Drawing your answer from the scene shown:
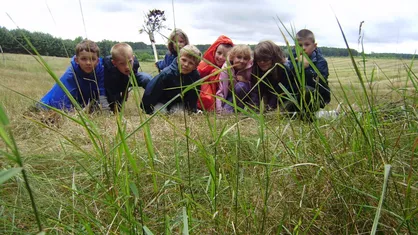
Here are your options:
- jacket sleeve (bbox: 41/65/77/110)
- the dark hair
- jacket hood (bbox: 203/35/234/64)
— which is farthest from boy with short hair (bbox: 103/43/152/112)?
the dark hair

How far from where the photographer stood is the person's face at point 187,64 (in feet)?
12.2

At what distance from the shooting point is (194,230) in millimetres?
903

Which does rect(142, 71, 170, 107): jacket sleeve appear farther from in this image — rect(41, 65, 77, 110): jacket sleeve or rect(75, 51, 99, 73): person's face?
rect(41, 65, 77, 110): jacket sleeve

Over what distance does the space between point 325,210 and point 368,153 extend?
0.21 metres

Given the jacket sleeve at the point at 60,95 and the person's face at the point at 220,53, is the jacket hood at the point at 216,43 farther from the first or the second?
the jacket sleeve at the point at 60,95

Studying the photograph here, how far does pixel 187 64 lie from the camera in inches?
147

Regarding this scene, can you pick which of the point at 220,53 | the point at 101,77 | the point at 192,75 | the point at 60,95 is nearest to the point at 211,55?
the point at 220,53

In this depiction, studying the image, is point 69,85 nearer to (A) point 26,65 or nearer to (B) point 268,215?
(B) point 268,215

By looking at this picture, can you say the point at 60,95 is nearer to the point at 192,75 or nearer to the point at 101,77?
the point at 101,77

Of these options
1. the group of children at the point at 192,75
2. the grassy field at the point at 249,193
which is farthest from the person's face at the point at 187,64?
the grassy field at the point at 249,193

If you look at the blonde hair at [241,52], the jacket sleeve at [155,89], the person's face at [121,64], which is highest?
the blonde hair at [241,52]

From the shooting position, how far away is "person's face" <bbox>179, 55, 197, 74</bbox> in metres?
3.72

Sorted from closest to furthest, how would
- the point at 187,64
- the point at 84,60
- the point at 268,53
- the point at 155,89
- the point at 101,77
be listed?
the point at 268,53 < the point at 187,64 < the point at 84,60 < the point at 155,89 < the point at 101,77

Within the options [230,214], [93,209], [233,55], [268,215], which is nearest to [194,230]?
[230,214]
